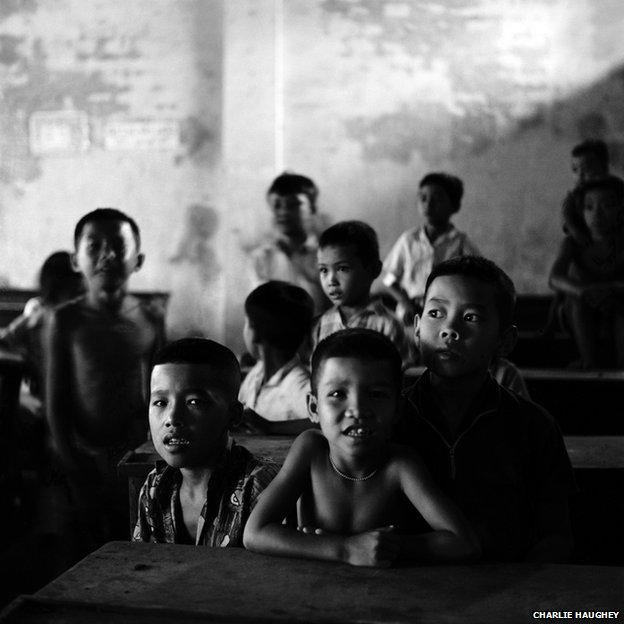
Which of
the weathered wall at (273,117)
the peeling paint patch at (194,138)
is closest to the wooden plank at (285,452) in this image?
the weathered wall at (273,117)

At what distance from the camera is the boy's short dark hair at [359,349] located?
1563 millimetres

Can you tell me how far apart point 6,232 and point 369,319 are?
4.78 m

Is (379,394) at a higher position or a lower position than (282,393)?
higher

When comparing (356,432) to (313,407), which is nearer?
(356,432)

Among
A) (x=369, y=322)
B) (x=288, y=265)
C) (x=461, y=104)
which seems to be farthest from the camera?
(x=461, y=104)

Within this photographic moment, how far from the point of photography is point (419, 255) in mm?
5387

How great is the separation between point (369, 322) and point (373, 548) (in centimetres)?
186

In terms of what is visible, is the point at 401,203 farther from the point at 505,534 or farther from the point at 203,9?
the point at 505,534

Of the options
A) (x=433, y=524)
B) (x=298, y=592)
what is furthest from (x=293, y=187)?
(x=298, y=592)

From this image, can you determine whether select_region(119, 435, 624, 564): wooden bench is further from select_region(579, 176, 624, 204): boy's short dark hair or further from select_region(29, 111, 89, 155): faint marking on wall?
select_region(29, 111, 89, 155): faint marking on wall

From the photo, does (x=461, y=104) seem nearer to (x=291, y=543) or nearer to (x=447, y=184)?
(x=447, y=184)

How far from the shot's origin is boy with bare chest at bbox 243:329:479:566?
1481 millimetres

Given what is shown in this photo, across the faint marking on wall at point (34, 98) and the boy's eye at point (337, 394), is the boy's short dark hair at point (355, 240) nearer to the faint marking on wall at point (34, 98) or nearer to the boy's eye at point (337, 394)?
the boy's eye at point (337, 394)

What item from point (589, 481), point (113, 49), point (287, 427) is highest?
point (113, 49)
